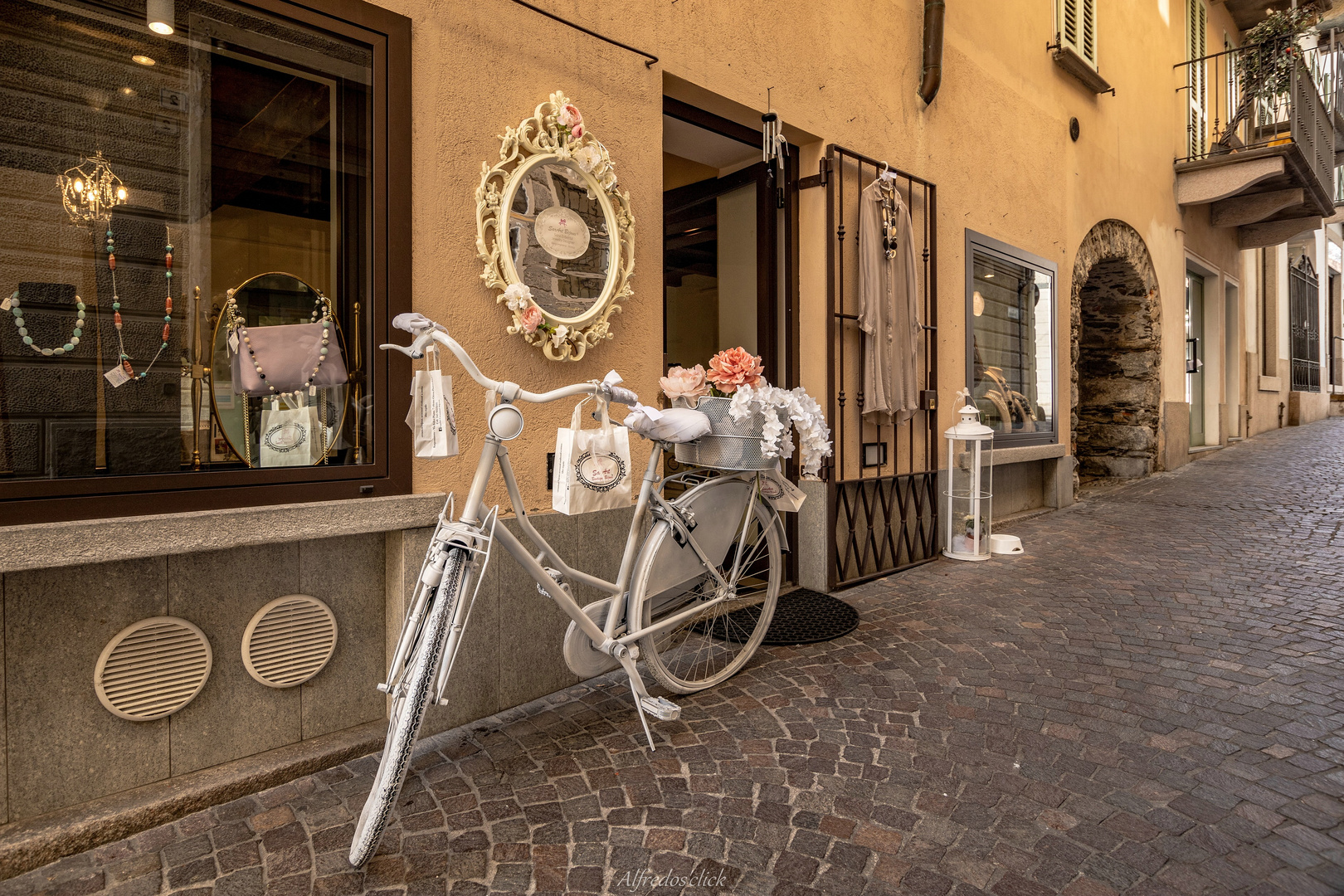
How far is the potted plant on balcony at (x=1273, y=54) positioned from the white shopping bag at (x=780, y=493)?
10275 millimetres

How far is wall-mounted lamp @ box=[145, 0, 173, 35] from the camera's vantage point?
2.30 metres

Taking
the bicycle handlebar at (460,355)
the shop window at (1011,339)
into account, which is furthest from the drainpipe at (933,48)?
the bicycle handlebar at (460,355)

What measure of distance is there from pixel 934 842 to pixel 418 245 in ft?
8.78

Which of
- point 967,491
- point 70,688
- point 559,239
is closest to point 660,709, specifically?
point 70,688

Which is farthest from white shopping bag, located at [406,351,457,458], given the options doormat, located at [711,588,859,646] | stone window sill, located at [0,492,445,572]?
doormat, located at [711,588,859,646]

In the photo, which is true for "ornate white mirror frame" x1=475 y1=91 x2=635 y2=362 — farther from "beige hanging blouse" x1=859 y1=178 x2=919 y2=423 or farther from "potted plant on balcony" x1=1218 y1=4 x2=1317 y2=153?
"potted plant on balcony" x1=1218 y1=4 x2=1317 y2=153

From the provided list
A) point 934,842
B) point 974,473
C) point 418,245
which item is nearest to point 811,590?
point 974,473

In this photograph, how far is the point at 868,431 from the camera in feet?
16.3

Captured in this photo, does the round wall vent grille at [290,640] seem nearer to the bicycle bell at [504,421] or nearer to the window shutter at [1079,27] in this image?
the bicycle bell at [504,421]

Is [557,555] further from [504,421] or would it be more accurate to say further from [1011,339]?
Result: [1011,339]

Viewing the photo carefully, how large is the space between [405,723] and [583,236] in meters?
2.19

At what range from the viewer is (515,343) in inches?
119

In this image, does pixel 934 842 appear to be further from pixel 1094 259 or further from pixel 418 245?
pixel 1094 259

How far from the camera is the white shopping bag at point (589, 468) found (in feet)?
7.50
